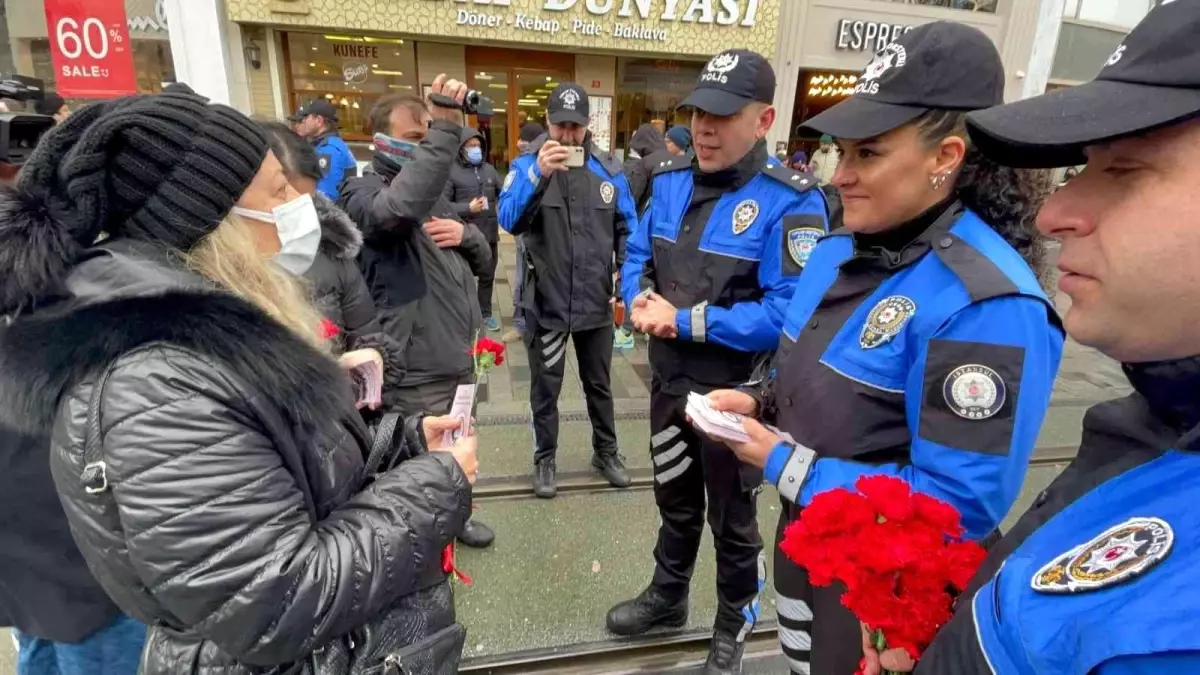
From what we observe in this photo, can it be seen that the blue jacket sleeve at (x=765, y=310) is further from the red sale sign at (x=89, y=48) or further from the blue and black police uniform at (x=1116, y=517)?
the red sale sign at (x=89, y=48)

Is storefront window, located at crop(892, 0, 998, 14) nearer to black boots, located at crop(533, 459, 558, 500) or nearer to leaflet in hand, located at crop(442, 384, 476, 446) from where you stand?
black boots, located at crop(533, 459, 558, 500)

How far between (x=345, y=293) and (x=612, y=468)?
1.90 metres

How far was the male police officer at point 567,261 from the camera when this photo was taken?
3.43 metres

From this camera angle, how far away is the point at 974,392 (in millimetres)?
1193

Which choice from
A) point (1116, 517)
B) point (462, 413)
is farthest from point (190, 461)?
point (1116, 517)

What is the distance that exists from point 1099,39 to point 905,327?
53.4 feet

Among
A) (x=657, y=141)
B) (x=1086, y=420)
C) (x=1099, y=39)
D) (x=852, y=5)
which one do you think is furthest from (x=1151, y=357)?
(x=1099, y=39)

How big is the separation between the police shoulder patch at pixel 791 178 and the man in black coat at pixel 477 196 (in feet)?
13.2

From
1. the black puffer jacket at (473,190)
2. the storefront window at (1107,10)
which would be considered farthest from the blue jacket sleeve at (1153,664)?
the storefront window at (1107,10)

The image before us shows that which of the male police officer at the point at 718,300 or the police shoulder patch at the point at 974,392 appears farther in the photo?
the male police officer at the point at 718,300

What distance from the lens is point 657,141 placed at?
7668 mm

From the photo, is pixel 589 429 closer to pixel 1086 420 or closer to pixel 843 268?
pixel 843 268

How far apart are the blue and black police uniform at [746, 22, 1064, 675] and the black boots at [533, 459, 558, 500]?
207 cm

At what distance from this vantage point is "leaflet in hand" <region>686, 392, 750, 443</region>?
153cm
